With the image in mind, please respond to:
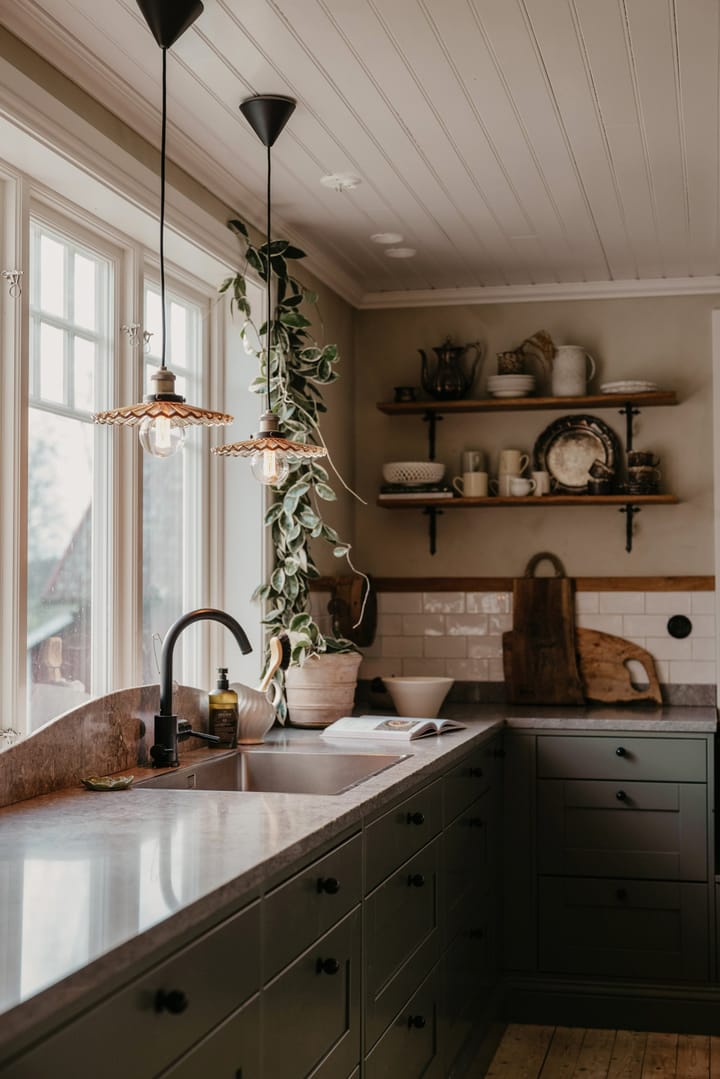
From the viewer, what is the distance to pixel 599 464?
15.0 ft

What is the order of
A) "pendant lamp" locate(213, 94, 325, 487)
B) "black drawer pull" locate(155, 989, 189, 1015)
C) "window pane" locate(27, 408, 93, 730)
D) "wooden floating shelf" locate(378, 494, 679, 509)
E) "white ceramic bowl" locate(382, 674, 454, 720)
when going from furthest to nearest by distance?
"wooden floating shelf" locate(378, 494, 679, 509)
"white ceramic bowl" locate(382, 674, 454, 720)
"pendant lamp" locate(213, 94, 325, 487)
"window pane" locate(27, 408, 93, 730)
"black drawer pull" locate(155, 989, 189, 1015)

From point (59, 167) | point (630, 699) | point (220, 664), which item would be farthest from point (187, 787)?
point (630, 699)

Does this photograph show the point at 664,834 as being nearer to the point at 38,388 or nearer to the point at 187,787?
the point at 187,787

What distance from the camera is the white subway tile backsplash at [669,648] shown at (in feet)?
14.8

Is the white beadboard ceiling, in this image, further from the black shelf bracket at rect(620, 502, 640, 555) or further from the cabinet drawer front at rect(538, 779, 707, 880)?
the cabinet drawer front at rect(538, 779, 707, 880)

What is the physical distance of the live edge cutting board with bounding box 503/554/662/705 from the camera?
4.51 metres

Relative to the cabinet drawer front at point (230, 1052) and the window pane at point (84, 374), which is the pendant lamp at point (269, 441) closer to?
the window pane at point (84, 374)

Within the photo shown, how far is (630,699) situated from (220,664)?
1620mm

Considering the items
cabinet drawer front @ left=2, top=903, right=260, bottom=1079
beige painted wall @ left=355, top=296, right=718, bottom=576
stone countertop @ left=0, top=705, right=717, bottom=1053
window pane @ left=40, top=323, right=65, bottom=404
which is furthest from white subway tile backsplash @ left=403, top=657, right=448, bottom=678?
cabinet drawer front @ left=2, top=903, right=260, bottom=1079

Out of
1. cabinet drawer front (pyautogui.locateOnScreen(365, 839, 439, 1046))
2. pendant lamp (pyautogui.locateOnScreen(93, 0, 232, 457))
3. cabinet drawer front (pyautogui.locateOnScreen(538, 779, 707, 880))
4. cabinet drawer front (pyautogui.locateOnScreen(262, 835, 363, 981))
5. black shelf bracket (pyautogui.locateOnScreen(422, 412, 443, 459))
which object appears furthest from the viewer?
black shelf bracket (pyautogui.locateOnScreen(422, 412, 443, 459))

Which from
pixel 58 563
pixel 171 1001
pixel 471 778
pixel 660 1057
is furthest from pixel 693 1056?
pixel 171 1001

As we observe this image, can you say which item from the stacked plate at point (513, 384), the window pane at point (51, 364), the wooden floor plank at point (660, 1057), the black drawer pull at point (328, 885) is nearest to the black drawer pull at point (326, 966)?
the black drawer pull at point (328, 885)

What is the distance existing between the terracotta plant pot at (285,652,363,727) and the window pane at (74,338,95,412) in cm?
117

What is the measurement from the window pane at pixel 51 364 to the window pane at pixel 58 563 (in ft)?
0.18
